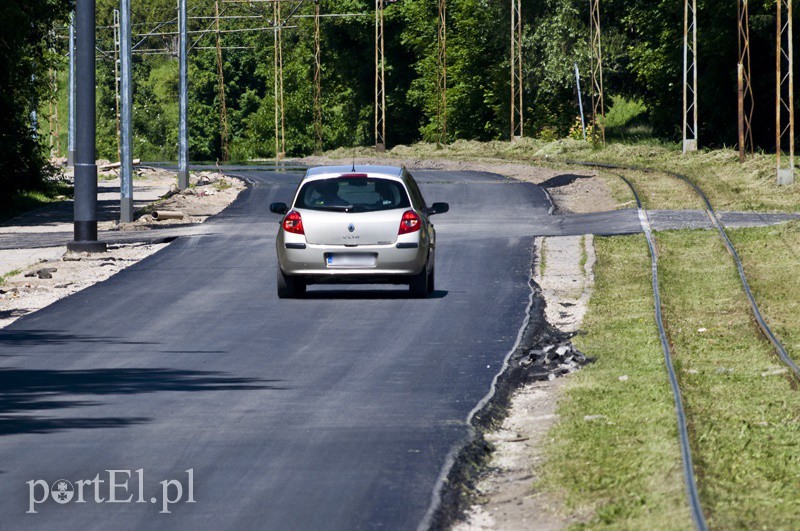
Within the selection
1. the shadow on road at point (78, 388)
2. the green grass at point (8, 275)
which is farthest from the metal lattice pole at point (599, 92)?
the shadow on road at point (78, 388)

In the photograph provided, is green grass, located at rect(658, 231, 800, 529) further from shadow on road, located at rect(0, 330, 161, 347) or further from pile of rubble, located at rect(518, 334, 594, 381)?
shadow on road, located at rect(0, 330, 161, 347)

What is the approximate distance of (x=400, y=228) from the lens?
63.5 feet

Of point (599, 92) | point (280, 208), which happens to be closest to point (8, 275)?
point (280, 208)

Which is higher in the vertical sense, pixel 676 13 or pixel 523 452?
pixel 676 13

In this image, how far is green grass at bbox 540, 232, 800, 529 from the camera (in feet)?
27.2

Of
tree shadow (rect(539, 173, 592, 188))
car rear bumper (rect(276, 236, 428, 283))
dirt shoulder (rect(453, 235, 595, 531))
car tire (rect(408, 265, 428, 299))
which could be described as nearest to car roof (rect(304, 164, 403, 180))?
car rear bumper (rect(276, 236, 428, 283))

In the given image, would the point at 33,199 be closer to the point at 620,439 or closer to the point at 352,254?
the point at 352,254

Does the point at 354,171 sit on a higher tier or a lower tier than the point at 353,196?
higher

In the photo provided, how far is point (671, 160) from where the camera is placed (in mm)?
54625

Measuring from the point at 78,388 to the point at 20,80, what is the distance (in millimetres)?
31917

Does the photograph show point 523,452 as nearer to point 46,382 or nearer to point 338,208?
point 46,382

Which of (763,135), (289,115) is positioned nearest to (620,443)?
(763,135)

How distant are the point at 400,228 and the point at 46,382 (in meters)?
7.12

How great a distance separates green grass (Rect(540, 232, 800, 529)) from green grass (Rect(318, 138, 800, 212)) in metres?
17.0
